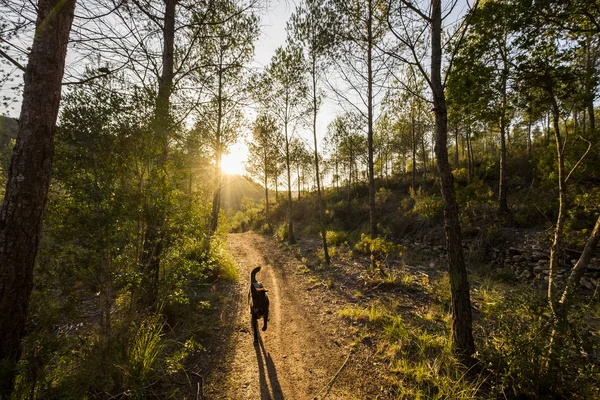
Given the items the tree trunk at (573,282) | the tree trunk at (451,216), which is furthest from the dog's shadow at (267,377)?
the tree trunk at (573,282)

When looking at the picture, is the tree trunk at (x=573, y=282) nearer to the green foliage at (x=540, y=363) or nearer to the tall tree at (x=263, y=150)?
the green foliage at (x=540, y=363)

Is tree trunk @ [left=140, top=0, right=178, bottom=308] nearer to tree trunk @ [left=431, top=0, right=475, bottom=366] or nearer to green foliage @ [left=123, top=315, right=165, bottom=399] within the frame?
green foliage @ [left=123, top=315, right=165, bottom=399]

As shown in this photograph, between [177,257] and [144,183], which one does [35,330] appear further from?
[144,183]

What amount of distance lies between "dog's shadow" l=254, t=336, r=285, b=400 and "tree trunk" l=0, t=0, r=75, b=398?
3072 mm

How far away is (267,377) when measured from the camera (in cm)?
413

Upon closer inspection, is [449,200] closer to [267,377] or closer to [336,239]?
[267,377]

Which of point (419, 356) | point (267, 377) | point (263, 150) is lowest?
point (267, 377)

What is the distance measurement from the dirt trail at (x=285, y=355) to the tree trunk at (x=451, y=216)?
2.15 metres

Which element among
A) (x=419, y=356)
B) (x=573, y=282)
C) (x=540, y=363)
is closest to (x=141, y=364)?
(x=419, y=356)

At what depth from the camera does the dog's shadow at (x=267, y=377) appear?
371 centimetres

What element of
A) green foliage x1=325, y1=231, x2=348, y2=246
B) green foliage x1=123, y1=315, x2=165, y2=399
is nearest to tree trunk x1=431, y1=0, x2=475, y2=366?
green foliage x1=123, y1=315, x2=165, y2=399

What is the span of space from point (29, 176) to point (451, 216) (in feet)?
19.4

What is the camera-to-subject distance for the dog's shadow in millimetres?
3713

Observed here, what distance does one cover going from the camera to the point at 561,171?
4594 millimetres
